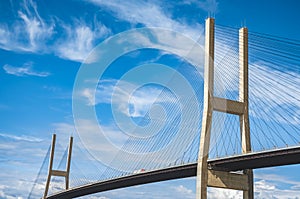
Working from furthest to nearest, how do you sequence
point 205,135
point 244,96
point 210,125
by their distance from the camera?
point 244,96 → point 210,125 → point 205,135

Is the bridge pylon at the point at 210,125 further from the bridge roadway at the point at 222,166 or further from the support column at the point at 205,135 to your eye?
the bridge roadway at the point at 222,166

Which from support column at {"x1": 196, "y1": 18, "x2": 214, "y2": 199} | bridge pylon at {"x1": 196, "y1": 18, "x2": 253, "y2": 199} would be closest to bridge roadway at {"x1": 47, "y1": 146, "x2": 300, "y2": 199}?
bridge pylon at {"x1": 196, "y1": 18, "x2": 253, "y2": 199}

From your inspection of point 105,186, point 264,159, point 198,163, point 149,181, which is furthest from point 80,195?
point 264,159

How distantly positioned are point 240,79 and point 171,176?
8920 millimetres

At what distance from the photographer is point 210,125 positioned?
2909 centimetres

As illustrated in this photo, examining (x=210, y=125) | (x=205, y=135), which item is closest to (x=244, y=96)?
(x=210, y=125)

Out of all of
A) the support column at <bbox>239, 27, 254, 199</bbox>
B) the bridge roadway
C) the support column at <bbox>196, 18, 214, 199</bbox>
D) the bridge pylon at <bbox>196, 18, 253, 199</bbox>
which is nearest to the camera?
the bridge roadway

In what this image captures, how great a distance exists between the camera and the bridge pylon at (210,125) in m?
29.1

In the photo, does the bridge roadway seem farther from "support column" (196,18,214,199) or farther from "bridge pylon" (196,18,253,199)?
"support column" (196,18,214,199)

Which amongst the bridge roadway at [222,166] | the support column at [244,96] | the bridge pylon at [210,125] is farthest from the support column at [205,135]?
the support column at [244,96]

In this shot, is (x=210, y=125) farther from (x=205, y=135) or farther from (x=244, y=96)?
(x=244, y=96)

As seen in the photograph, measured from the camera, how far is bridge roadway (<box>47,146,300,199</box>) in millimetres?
26250

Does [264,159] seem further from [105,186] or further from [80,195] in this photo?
[80,195]

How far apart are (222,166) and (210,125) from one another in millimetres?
2850
